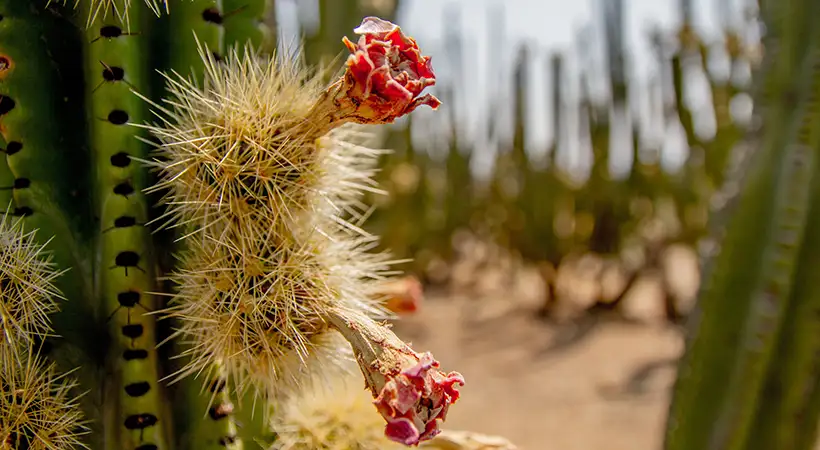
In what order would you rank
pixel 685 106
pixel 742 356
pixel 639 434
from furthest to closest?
pixel 685 106
pixel 639 434
pixel 742 356

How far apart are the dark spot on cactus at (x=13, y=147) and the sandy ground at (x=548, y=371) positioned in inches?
117

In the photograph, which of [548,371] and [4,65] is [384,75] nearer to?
[4,65]

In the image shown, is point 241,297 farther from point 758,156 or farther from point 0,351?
point 758,156

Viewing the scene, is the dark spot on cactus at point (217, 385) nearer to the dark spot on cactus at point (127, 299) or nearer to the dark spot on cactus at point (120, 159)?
the dark spot on cactus at point (127, 299)

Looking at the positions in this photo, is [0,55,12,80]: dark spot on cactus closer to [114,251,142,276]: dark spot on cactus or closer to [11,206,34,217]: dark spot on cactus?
[11,206,34,217]: dark spot on cactus

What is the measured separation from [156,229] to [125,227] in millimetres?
53

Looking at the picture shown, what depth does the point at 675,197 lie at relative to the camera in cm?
598

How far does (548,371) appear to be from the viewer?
4895 millimetres

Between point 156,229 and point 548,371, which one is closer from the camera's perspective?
point 156,229

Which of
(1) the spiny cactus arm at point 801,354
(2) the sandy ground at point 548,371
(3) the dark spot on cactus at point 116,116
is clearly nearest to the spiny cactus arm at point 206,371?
(3) the dark spot on cactus at point 116,116

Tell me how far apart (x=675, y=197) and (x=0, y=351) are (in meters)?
5.67

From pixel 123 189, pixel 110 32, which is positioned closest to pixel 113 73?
pixel 110 32

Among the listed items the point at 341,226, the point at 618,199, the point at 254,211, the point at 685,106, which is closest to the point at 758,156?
the point at 341,226

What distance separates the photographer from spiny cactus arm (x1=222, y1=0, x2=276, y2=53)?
119 centimetres
